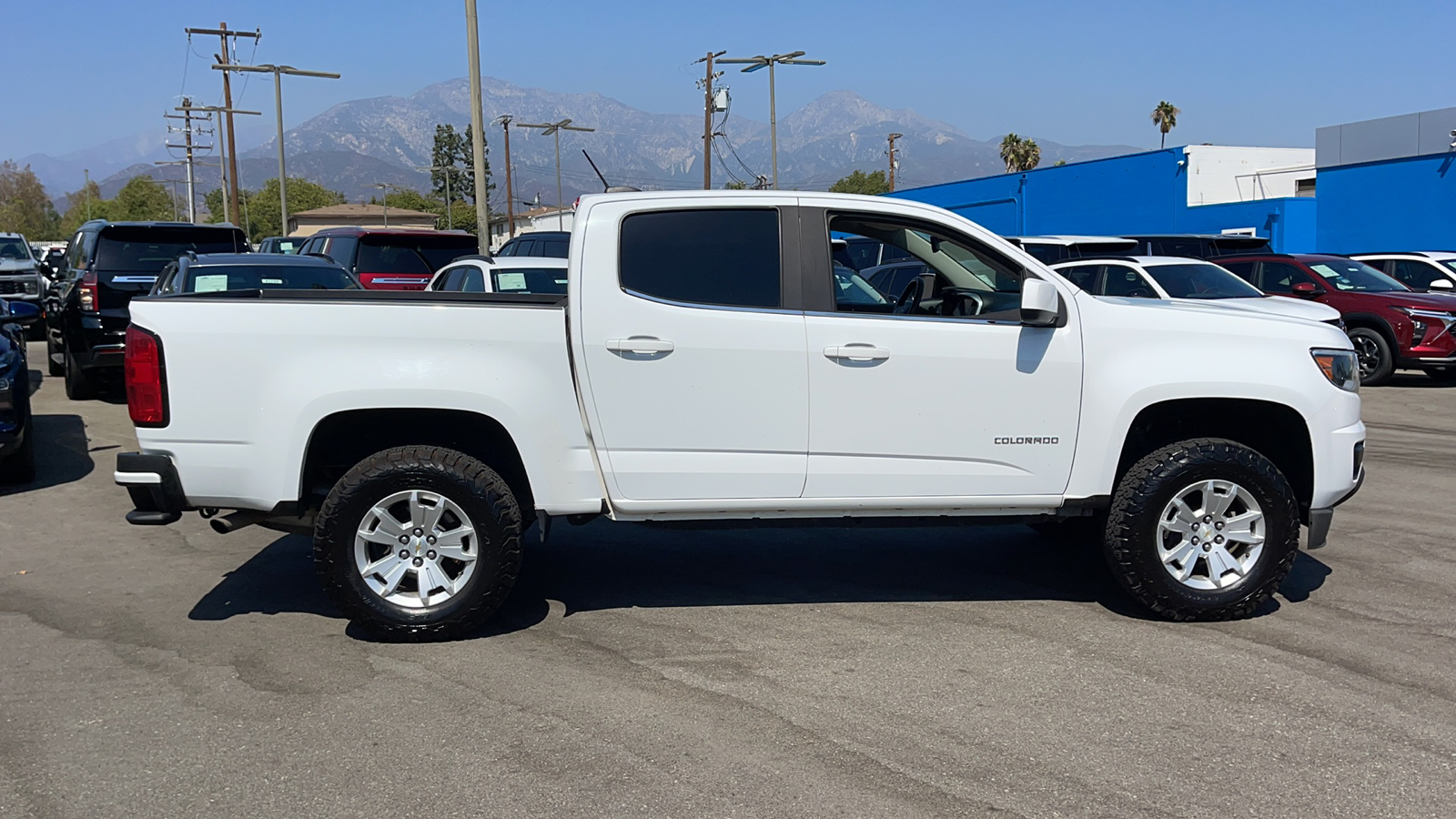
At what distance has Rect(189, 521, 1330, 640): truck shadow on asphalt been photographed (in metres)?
5.92

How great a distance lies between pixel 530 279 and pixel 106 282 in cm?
482

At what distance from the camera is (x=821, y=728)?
14.1 ft

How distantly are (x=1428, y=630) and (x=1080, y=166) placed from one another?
34539 millimetres

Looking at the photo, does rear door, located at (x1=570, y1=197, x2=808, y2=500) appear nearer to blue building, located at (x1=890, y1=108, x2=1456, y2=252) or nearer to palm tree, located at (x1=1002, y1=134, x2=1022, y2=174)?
blue building, located at (x1=890, y1=108, x2=1456, y2=252)

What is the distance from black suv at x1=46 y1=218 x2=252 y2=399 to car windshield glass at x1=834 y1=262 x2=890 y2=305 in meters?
8.56

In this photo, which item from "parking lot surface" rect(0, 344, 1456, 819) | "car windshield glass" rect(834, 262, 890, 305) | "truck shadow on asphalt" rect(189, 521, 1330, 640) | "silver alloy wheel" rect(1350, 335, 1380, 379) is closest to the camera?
"parking lot surface" rect(0, 344, 1456, 819)

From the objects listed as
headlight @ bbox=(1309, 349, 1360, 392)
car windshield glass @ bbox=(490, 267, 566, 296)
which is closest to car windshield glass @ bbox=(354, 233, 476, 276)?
car windshield glass @ bbox=(490, 267, 566, 296)

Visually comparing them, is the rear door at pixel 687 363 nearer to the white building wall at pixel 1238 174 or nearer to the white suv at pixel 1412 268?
Answer: the white suv at pixel 1412 268

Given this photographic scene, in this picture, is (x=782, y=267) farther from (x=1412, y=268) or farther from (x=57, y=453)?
(x=1412, y=268)

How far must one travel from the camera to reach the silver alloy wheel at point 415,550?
17.0 ft

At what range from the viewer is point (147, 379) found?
198 inches

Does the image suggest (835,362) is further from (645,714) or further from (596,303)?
(645,714)

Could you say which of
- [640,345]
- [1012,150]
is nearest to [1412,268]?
[640,345]

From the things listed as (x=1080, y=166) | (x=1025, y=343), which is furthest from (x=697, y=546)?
(x=1080, y=166)
